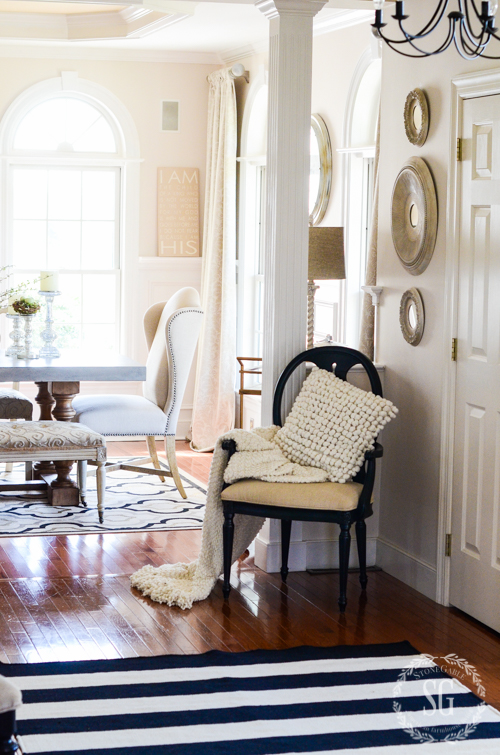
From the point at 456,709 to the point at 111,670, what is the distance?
1.14 metres

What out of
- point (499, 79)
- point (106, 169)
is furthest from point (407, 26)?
point (106, 169)

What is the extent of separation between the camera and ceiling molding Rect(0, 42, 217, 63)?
7.08 meters

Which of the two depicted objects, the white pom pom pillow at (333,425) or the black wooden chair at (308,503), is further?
the white pom pom pillow at (333,425)

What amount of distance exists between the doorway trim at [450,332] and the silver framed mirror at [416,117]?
22cm

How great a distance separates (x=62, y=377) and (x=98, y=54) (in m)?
3.21

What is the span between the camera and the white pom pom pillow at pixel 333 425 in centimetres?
386

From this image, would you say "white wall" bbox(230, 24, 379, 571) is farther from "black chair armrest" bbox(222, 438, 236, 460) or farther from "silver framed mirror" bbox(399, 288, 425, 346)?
"silver framed mirror" bbox(399, 288, 425, 346)

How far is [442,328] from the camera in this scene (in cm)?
393

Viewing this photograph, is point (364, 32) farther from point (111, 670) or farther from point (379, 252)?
point (111, 670)

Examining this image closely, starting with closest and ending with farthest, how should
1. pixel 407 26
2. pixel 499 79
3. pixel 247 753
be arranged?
pixel 247 753 → pixel 499 79 → pixel 407 26

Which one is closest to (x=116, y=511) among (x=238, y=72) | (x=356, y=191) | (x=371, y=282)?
(x=371, y=282)

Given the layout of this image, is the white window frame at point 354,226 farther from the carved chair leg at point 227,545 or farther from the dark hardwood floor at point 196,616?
the carved chair leg at point 227,545

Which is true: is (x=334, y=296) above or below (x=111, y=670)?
above

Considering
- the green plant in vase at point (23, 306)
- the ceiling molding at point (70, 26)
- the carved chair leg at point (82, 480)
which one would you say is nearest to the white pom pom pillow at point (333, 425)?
the carved chair leg at point (82, 480)
